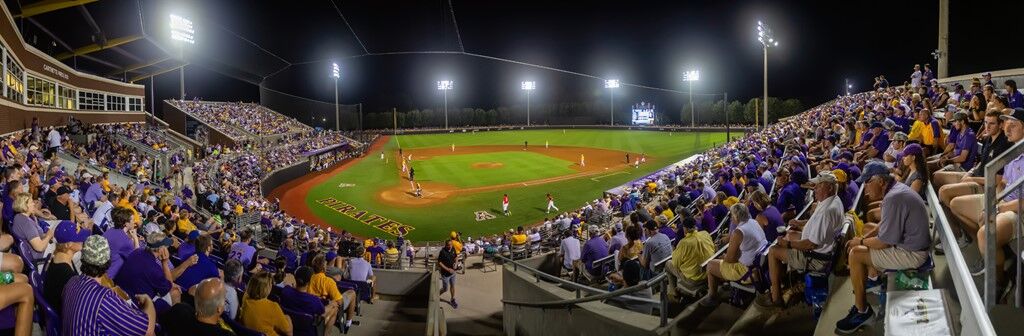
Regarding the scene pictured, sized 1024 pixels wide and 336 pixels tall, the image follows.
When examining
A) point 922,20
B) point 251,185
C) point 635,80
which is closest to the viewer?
point 251,185

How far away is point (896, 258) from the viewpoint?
4430 millimetres

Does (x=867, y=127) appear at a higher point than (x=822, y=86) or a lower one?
lower

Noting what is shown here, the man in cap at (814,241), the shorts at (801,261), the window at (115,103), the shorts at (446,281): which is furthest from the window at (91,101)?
the shorts at (801,261)

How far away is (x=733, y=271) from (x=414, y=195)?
29.5 m

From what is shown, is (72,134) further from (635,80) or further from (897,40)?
(635,80)

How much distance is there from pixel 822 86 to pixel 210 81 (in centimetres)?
8222

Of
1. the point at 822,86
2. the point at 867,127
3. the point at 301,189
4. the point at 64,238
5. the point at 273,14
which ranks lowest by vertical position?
the point at 301,189

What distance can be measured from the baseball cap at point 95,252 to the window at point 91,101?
3791cm

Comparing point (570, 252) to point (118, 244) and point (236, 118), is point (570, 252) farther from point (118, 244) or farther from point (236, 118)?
point (236, 118)

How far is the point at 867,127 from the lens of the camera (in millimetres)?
12336

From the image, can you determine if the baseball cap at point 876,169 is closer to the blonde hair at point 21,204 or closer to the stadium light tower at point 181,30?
the blonde hair at point 21,204

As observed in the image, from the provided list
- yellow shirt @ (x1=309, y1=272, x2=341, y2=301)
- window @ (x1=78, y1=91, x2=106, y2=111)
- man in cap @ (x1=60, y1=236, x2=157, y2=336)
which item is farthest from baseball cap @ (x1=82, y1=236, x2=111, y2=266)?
window @ (x1=78, y1=91, x2=106, y2=111)

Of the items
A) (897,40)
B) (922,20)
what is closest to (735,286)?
(922,20)

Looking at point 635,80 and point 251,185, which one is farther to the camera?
point 635,80
